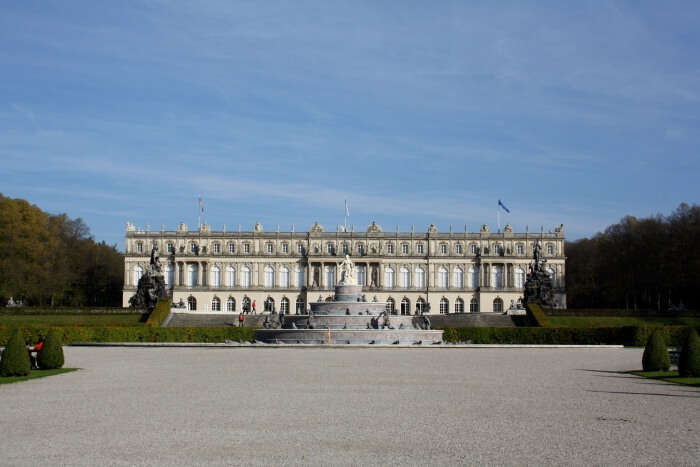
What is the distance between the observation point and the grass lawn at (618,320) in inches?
2271

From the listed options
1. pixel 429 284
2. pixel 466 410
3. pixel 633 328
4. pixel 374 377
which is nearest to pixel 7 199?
pixel 429 284

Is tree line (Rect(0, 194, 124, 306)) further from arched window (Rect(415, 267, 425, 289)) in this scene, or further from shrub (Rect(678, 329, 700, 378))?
shrub (Rect(678, 329, 700, 378))

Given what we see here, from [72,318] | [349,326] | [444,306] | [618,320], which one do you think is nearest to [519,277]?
[444,306]

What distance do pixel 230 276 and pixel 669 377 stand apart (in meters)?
82.1

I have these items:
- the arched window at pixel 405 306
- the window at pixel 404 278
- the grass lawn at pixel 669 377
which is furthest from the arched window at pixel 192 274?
the grass lawn at pixel 669 377

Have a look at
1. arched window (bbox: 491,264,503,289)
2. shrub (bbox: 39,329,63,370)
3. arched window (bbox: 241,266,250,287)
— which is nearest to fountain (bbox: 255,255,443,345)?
shrub (bbox: 39,329,63,370)

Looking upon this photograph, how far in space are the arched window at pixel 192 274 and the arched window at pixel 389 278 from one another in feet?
74.2

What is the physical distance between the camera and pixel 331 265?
3959 inches

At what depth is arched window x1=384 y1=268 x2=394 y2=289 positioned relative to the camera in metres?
101

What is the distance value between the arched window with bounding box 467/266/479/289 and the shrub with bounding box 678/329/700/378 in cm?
7837

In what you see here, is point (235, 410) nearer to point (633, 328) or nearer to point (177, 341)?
point (177, 341)

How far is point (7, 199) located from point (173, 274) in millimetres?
27354

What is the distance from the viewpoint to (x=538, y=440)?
1202 centimetres

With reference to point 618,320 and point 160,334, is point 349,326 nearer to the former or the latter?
point 160,334
